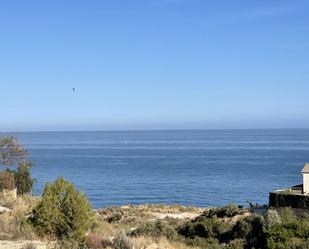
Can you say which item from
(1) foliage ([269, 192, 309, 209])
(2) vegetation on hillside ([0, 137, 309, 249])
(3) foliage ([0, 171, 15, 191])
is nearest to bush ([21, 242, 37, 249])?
(2) vegetation on hillside ([0, 137, 309, 249])

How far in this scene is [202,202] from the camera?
6322 centimetres

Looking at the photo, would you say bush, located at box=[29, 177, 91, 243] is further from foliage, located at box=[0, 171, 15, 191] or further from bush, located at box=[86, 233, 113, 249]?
foliage, located at box=[0, 171, 15, 191]

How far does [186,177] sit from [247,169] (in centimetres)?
1624

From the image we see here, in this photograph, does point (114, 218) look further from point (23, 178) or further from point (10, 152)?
point (10, 152)

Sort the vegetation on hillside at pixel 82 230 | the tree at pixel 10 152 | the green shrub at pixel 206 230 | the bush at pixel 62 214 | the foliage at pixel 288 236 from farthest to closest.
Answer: the tree at pixel 10 152, the green shrub at pixel 206 230, the foliage at pixel 288 236, the bush at pixel 62 214, the vegetation on hillside at pixel 82 230

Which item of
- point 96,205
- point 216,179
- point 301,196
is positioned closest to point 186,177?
point 216,179

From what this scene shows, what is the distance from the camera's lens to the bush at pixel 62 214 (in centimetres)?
1330

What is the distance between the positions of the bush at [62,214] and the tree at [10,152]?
27.4m

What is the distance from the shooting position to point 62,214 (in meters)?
13.5

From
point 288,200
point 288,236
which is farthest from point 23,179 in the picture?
point 288,236

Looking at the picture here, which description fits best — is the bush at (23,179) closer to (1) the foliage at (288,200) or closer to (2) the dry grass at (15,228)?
(1) the foliage at (288,200)

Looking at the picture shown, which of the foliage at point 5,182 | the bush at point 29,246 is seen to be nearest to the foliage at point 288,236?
the bush at point 29,246

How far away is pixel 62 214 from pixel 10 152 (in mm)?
28745

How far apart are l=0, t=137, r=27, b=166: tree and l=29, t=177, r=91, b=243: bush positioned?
27363mm
